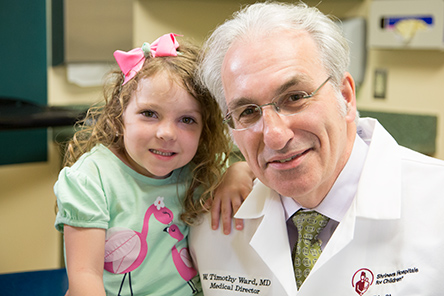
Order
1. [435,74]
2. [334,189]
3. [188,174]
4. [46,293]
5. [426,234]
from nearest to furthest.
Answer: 1. [426,234]
2. [334,189]
3. [188,174]
4. [46,293]
5. [435,74]

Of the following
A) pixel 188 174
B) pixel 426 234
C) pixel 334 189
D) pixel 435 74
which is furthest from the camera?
pixel 435 74

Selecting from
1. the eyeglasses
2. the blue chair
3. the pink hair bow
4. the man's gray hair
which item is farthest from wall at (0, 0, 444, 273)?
the eyeglasses

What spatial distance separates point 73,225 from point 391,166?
0.82m

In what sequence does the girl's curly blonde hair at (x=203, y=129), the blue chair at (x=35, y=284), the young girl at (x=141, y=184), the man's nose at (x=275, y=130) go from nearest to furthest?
the man's nose at (x=275, y=130) < the young girl at (x=141, y=184) < the girl's curly blonde hair at (x=203, y=129) < the blue chair at (x=35, y=284)

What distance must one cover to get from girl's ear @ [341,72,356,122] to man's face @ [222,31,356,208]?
0.15ft

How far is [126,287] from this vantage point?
57.4 inches

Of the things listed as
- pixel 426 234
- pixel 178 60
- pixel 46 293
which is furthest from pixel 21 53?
pixel 426 234

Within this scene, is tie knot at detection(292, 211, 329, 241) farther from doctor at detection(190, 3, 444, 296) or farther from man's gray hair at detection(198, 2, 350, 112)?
man's gray hair at detection(198, 2, 350, 112)

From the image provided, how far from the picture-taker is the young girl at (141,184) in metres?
1.38

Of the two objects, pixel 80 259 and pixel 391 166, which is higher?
pixel 391 166

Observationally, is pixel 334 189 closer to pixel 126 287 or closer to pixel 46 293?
pixel 126 287

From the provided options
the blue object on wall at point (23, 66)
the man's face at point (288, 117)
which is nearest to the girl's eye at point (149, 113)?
the man's face at point (288, 117)

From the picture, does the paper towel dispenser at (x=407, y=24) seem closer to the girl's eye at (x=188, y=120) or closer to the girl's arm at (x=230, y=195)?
the girl's arm at (x=230, y=195)

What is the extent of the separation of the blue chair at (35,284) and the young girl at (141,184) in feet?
1.58
